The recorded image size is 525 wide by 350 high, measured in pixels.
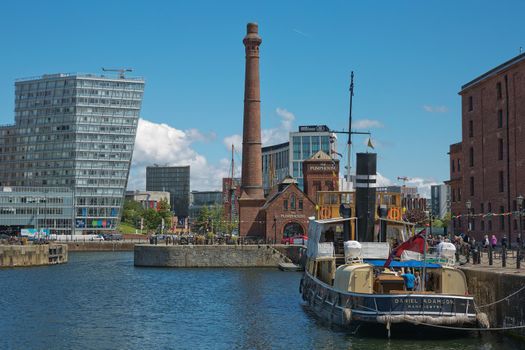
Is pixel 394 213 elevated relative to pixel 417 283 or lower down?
elevated

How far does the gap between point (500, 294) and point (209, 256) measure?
191 feet

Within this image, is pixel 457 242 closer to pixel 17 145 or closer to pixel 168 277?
pixel 168 277

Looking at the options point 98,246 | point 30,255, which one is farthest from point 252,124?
point 98,246

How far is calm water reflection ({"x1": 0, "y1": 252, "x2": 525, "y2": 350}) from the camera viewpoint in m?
33.0

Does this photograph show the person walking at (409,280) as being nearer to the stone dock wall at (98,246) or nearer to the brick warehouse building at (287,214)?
the brick warehouse building at (287,214)

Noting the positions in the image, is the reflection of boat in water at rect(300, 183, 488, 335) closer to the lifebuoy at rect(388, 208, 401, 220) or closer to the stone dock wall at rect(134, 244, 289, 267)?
the lifebuoy at rect(388, 208, 401, 220)

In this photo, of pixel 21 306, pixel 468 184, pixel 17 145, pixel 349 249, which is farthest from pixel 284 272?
pixel 17 145

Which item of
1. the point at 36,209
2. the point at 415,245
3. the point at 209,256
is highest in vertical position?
the point at 36,209

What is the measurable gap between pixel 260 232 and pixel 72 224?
83.6 m

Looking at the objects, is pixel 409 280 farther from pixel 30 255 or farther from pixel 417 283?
pixel 30 255

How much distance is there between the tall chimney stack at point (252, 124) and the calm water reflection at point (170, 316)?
3341 centimetres

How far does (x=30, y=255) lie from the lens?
9250 cm

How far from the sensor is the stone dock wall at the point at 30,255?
295ft

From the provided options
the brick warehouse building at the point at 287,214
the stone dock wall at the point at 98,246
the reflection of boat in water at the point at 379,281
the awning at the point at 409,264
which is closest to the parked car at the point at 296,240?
the brick warehouse building at the point at 287,214
